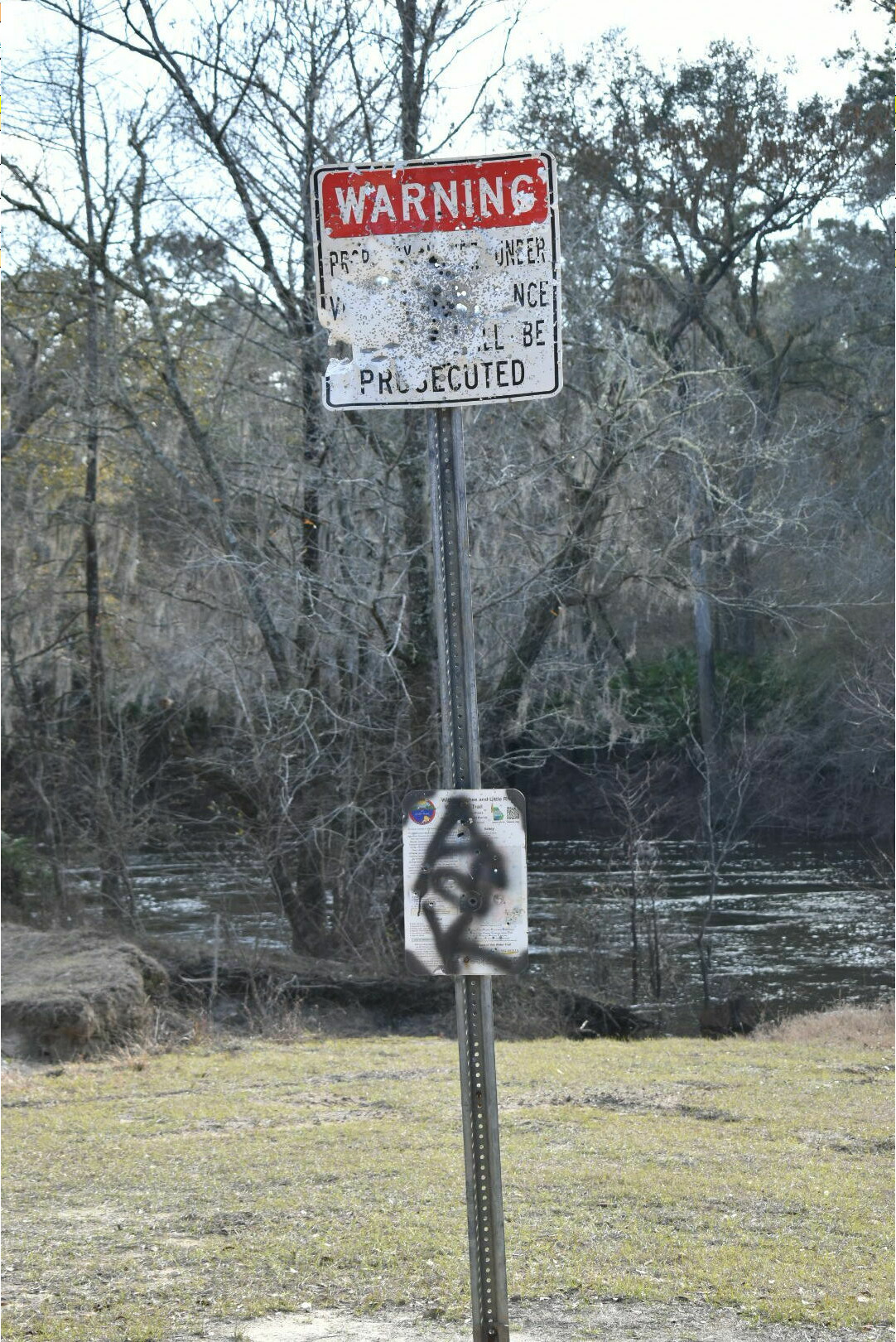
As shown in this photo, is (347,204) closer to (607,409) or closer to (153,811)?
(607,409)

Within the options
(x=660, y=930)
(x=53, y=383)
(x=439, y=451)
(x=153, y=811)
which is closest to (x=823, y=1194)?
(x=439, y=451)

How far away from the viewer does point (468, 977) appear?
9.56ft

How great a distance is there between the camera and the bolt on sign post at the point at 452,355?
9.59 ft

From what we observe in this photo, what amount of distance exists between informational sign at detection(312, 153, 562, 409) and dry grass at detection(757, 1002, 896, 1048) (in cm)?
945

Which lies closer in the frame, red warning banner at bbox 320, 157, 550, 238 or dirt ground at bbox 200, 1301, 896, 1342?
red warning banner at bbox 320, 157, 550, 238

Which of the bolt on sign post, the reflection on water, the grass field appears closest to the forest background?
the reflection on water

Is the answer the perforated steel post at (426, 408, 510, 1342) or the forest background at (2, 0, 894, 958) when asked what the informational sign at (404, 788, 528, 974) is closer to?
the perforated steel post at (426, 408, 510, 1342)

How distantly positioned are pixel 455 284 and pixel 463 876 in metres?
1.24

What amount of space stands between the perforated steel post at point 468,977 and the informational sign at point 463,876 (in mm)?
62

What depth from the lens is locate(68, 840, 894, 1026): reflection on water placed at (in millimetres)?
16203

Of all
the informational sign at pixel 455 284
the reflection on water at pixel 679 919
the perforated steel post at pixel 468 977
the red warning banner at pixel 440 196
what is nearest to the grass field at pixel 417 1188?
the perforated steel post at pixel 468 977

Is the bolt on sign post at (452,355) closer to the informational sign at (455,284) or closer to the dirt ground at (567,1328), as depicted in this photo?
the informational sign at (455,284)

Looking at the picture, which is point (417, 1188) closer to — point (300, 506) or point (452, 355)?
point (452, 355)

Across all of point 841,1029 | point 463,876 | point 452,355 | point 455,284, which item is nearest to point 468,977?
point 463,876
